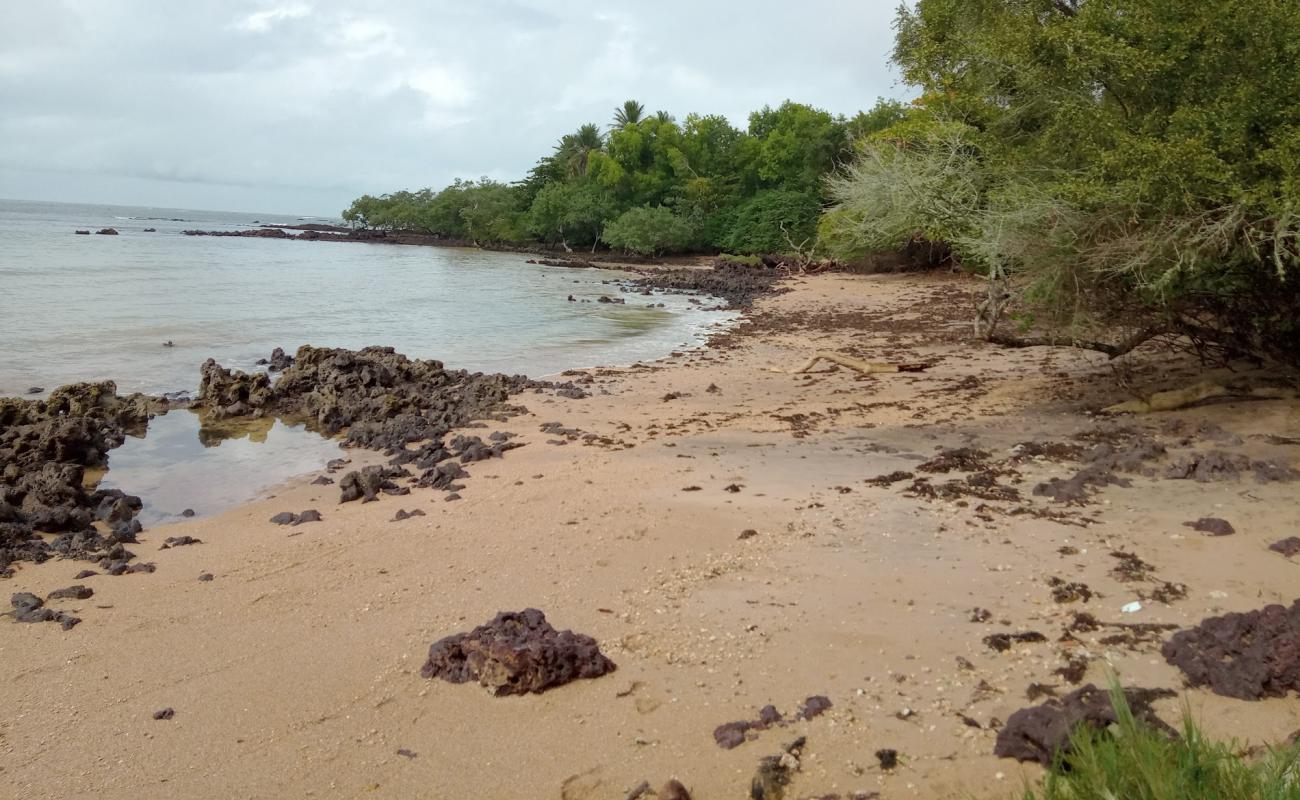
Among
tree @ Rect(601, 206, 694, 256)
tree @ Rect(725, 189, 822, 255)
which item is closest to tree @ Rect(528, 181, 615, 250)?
tree @ Rect(601, 206, 694, 256)

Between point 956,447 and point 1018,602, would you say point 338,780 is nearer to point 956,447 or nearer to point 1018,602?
point 1018,602

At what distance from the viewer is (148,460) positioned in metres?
9.87

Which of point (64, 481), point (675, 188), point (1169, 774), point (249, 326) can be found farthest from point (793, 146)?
point (1169, 774)

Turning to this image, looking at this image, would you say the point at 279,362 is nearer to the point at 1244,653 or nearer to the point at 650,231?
the point at 1244,653

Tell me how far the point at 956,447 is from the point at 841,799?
5556 millimetres

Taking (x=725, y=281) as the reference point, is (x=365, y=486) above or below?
below

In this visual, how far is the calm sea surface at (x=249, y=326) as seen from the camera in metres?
10.1

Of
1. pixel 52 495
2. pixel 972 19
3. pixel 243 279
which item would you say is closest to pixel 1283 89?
pixel 972 19

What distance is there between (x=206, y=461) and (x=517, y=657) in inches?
283

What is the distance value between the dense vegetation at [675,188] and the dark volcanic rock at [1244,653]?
40.4 metres

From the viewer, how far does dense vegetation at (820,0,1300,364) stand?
6.54 m

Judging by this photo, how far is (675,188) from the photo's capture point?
5675 cm

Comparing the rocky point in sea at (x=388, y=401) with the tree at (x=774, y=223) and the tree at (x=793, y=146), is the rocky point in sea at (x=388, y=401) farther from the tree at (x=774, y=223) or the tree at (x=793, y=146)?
the tree at (x=793, y=146)

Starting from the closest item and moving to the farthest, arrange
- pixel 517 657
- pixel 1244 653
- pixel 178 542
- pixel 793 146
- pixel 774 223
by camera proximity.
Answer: pixel 1244 653
pixel 517 657
pixel 178 542
pixel 774 223
pixel 793 146
